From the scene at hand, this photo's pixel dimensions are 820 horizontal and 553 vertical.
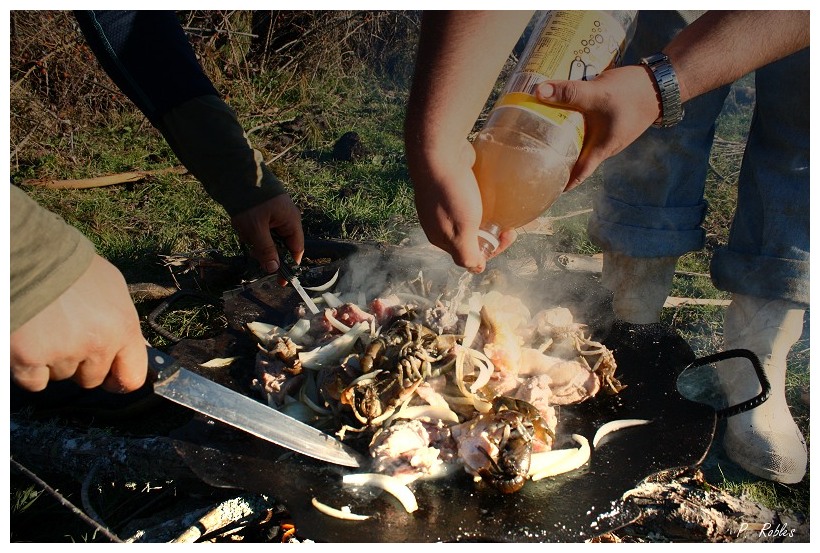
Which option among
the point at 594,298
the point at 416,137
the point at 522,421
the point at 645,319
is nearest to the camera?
the point at 416,137

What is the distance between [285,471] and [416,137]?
1.23 metres

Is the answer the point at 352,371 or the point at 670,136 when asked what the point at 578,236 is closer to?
the point at 670,136

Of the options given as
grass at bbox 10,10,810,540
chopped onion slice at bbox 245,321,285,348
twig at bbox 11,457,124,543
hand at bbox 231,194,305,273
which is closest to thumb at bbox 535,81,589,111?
hand at bbox 231,194,305,273

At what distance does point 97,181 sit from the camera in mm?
5969

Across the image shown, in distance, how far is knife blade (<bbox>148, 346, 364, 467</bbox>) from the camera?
1.91 metres

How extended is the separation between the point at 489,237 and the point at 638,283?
2038 mm

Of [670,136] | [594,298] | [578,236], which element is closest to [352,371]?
[594,298]

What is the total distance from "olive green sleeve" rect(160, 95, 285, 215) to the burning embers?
631 mm

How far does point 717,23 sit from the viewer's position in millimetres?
2424

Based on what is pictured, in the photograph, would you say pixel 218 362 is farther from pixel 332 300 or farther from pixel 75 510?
pixel 75 510

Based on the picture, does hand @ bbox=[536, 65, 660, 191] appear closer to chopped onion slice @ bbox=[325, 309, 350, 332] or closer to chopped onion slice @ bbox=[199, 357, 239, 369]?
chopped onion slice @ bbox=[325, 309, 350, 332]

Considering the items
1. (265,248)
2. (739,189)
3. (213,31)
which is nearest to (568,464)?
(265,248)

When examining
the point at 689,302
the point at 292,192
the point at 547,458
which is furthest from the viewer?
the point at 292,192

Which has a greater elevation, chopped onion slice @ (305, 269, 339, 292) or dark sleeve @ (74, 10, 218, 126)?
dark sleeve @ (74, 10, 218, 126)
